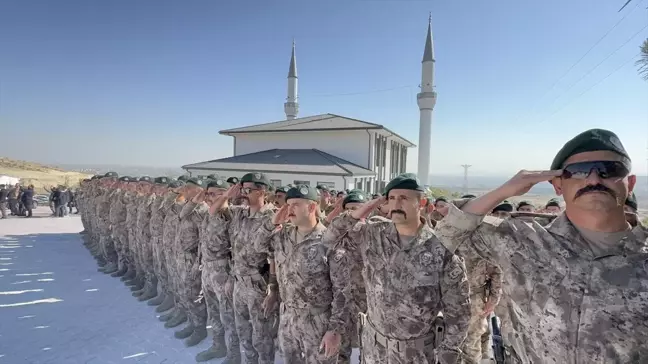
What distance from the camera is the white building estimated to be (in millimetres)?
17719

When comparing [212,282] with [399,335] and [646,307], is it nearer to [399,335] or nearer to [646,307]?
[399,335]

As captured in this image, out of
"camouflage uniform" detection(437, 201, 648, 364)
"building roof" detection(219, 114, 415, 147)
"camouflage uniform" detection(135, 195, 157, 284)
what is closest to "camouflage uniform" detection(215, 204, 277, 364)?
"camouflage uniform" detection(437, 201, 648, 364)

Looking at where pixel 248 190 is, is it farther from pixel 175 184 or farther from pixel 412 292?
pixel 175 184

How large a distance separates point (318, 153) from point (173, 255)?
54.7 ft

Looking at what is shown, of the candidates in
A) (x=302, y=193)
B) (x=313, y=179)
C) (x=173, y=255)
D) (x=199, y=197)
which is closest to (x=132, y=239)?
(x=173, y=255)

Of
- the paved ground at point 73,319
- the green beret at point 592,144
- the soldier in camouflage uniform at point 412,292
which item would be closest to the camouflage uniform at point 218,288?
the paved ground at point 73,319

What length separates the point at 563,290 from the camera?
1447 mm

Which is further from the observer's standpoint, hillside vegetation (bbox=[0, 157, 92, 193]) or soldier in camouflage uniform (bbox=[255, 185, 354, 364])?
hillside vegetation (bbox=[0, 157, 92, 193])

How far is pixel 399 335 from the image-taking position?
7.28 ft

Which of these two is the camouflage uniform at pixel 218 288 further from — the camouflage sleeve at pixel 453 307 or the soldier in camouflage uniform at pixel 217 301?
the camouflage sleeve at pixel 453 307

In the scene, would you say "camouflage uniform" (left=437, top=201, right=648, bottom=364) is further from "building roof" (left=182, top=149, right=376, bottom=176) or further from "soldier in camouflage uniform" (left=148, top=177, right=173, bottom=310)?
"building roof" (left=182, top=149, right=376, bottom=176)

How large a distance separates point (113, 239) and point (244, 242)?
6238 mm

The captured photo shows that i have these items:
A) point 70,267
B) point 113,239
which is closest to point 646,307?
point 113,239

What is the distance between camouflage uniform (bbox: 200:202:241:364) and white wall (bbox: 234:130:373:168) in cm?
1682
